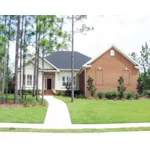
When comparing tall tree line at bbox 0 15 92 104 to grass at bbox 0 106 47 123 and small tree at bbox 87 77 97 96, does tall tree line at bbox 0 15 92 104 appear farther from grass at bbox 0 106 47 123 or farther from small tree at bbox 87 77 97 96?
small tree at bbox 87 77 97 96

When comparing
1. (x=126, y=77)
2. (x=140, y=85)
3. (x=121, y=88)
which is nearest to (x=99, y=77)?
(x=121, y=88)

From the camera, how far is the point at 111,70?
16.4 m

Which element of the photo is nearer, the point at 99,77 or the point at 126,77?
the point at 99,77

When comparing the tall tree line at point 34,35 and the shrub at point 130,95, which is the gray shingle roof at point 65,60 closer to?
the shrub at point 130,95

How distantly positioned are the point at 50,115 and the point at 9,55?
5056 millimetres

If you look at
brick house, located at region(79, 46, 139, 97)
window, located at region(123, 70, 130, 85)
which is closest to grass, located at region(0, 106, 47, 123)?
brick house, located at region(79, 46, 139, 97)

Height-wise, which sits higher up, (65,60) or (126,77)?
(65,60)

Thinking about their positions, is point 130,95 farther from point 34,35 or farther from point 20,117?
point 20,117
